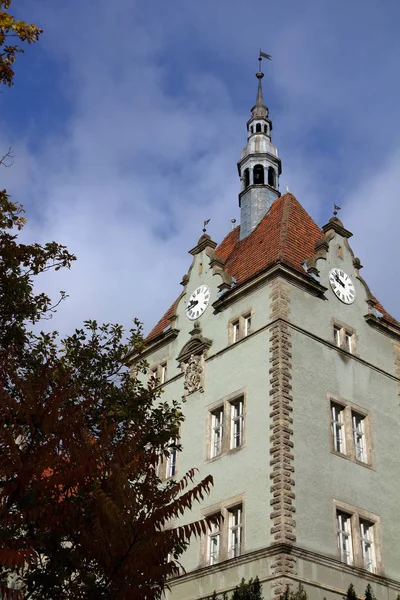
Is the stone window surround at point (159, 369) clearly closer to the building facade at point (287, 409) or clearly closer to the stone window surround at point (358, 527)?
the building facade at point (287, 409)

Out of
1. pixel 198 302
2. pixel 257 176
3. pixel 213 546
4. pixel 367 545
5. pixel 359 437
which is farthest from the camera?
pixel 257 176

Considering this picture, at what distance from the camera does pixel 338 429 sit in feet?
89.4

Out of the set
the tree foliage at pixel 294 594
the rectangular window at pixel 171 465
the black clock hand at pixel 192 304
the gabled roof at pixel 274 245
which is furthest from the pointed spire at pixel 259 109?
the tree foliage at pixel 294 594

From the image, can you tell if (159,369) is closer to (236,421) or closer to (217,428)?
(217,428)

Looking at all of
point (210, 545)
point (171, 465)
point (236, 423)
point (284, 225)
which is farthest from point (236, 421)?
point (284, 225)

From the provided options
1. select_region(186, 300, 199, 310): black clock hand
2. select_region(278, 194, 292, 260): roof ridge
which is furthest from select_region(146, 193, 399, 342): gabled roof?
select_region(186, 300, 199, 310): black clock hand

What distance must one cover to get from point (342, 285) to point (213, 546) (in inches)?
448

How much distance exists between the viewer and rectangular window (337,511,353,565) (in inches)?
962

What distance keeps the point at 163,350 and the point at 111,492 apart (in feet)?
68.5

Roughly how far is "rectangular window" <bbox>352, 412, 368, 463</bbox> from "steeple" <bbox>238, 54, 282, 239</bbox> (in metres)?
11.0

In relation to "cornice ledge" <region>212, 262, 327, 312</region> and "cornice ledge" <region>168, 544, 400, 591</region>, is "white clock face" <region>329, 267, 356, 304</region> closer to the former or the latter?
"cornice ledge" <region>212, 262, 327, 312</region>

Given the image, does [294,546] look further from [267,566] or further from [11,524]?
[11,524]

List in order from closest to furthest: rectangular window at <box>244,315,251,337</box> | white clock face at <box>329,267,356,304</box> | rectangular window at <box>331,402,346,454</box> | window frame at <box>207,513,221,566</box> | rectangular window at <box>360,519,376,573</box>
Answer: rectangular window at <box>360,519,376,573</box> < window frame at <box>207,513,221,566</box> < rectangular window at <box>331,402,346,454</box> < rectangular window at <box>244,315,251,337</box> < white clock face at <box>329,267,356,304</box>

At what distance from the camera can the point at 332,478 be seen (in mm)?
25375
